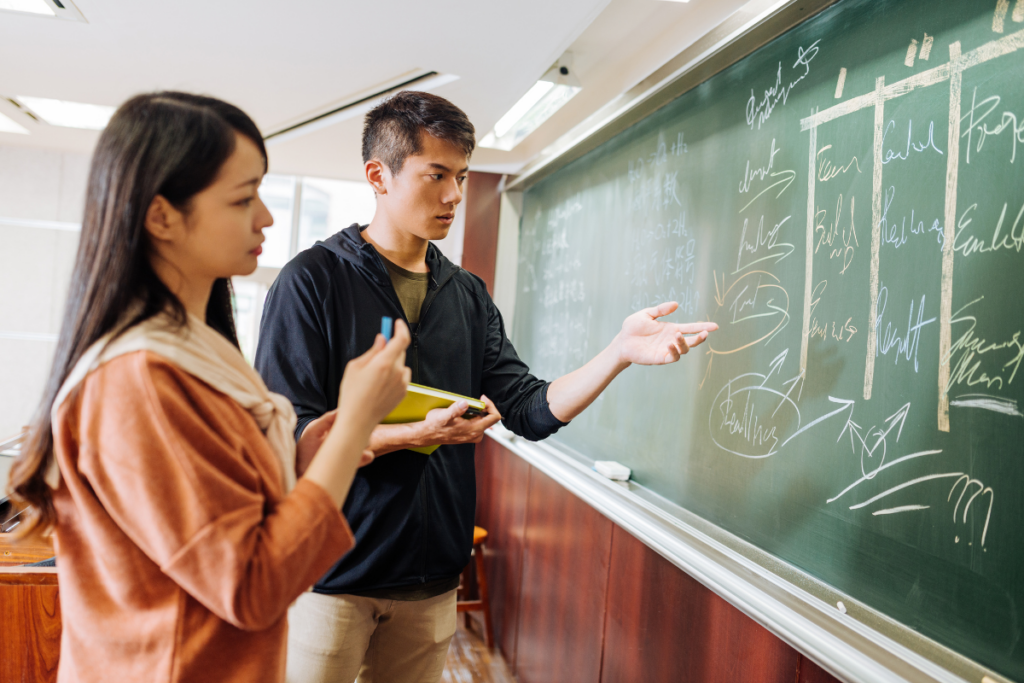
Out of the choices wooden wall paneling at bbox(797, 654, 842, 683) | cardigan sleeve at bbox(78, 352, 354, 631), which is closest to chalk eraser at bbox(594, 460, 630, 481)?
wooden wall paneling at bbox(797, 654, 842, 683)

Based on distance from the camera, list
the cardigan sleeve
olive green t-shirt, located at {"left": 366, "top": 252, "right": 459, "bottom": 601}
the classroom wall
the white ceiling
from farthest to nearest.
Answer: the classroom wall < the white ceiling < olive green t-shirt, located at {"left": 366, "top": 252, "right": 459, "bottom": 601} < the cardigan sleeve

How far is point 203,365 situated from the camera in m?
0.69

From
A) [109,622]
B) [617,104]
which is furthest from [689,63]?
[109,622]

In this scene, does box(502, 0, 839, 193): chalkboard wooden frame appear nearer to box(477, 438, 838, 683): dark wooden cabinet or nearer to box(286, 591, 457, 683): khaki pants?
box(477, 438, 838, 683): dark wooden cabinet

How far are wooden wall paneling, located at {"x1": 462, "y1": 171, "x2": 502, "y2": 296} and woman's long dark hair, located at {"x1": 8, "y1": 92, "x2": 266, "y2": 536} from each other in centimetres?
316

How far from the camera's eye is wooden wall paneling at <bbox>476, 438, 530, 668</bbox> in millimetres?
3080

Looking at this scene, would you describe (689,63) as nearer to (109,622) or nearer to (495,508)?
(109,622)

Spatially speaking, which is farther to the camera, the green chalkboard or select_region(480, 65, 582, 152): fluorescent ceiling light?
select_region(480, 65, 582, 152): fluorescent ceiling light

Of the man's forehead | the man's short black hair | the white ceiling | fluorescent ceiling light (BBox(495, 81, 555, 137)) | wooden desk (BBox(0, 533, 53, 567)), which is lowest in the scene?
wooden desk (BBox(0, 533, 53, 567))

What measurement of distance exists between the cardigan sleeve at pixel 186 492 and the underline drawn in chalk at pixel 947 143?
1.03 m

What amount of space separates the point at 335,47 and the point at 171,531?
2.06 metres

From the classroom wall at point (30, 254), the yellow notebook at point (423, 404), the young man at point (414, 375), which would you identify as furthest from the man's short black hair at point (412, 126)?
the classroom wall at point (30, 254)

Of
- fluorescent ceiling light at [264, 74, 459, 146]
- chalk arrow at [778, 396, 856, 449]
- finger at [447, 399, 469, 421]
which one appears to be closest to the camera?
finger at [447, 399, 469, 421]

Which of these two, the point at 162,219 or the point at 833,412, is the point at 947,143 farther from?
the point at 162,219
